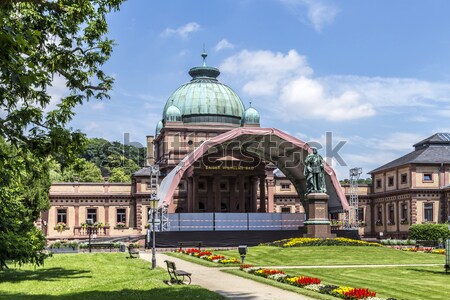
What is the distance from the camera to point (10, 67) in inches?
381

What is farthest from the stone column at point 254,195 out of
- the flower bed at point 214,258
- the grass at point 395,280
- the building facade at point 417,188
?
the grass at point 395,280

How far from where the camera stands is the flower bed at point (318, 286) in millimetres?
17406

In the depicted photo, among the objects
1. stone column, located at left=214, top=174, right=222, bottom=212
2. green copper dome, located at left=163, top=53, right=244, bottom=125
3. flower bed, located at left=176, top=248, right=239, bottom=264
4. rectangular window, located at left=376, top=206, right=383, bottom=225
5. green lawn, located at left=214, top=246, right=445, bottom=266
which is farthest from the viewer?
green copper dome, located at left=163, top=53, right=244, bottom=125

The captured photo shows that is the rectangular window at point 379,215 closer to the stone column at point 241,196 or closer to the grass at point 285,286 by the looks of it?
the stone column at point 241,196

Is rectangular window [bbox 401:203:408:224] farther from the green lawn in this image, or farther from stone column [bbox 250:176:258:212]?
the green lawn

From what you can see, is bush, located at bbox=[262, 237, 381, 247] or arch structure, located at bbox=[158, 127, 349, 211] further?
arch structure, located at bbox=[158, 127, 349, 211]

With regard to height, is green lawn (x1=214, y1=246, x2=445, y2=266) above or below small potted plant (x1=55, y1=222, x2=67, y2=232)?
above

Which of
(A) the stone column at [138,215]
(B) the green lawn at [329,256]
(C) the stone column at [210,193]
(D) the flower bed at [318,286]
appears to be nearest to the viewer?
(D) the flower bed at [318,286]

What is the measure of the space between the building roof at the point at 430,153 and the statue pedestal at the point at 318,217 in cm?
2676

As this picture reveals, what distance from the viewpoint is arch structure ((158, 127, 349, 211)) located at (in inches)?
2074

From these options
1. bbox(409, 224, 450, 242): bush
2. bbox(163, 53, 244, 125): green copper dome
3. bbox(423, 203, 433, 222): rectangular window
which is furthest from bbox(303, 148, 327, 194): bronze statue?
bbox(163, 53, 244, 125): green copper dome

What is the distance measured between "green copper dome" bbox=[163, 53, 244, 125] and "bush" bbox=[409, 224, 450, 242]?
28.4 meters

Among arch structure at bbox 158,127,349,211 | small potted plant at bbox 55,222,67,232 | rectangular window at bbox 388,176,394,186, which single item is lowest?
small potted plant at bbox 55,222,67,232

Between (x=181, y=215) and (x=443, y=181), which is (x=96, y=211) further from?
(x=443, y=181)
